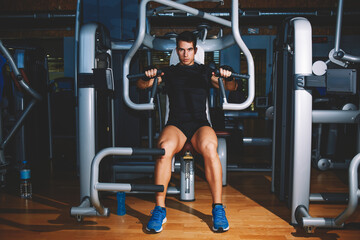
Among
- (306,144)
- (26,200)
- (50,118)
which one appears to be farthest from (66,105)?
(306,144)

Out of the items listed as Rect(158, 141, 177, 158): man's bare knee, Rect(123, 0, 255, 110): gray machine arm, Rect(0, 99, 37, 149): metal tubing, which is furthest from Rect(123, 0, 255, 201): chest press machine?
Rect(0, 99, 37, 149): metal tubing

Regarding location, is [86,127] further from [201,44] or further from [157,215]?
[201,44]

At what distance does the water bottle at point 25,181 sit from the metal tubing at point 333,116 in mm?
2186

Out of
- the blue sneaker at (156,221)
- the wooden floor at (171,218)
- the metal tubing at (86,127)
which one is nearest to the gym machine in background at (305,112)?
the wooden floor at (171,218)

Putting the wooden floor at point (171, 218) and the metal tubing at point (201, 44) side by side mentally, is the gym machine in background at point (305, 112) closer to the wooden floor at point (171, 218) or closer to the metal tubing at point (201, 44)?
the wooden floor at point (171, 218)

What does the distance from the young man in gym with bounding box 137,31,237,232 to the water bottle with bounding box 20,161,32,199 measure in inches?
47.5

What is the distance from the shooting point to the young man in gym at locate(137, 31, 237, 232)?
1699mm

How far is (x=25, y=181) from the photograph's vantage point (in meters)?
2.26

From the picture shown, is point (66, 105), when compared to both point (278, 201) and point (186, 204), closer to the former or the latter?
point (186, 204)

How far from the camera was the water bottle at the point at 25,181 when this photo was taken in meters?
2.23

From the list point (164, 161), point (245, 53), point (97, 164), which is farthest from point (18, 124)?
point (245, 53)

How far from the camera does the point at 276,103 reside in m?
2.29

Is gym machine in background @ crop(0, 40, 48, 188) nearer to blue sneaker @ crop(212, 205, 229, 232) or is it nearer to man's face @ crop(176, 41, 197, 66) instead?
man's face @ crop(176, 41, 197, 66)

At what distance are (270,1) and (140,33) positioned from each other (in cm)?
Answer: 469
